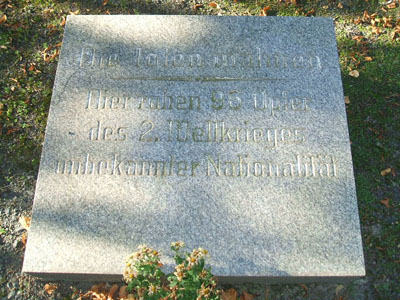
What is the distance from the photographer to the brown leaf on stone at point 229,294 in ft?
10.1

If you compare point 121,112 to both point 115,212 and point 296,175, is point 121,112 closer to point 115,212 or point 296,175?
point 115,212

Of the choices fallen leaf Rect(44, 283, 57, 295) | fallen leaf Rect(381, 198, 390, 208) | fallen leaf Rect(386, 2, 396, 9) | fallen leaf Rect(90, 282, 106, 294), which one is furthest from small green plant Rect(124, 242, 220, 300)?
fallen leaf Rect(386, 2, 396, 9)

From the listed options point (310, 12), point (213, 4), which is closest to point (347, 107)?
point (310, 12)

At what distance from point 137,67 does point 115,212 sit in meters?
1.25

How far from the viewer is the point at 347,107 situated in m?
4.05

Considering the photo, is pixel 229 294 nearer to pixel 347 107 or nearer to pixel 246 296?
pixel 246 296

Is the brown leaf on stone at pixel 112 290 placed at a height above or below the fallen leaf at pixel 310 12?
below

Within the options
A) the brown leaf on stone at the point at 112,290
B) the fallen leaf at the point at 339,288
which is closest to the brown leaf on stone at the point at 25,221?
the brown leaf on stone at the point at 112,290

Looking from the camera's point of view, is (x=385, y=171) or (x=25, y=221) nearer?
(x=25, y=221)

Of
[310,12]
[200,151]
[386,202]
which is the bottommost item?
[386,202]

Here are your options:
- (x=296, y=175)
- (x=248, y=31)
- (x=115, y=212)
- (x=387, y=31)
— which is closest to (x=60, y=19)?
(x=248, y=31)

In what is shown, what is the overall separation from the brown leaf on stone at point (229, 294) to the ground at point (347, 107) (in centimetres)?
9

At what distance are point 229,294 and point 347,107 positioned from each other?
7.41ft

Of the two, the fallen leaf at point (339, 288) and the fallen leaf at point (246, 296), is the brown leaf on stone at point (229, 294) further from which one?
the fallen leaf at point (339, 288)
